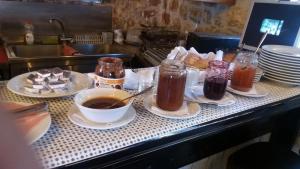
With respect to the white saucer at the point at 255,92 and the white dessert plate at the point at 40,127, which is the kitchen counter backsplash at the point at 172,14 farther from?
the white dessert plate at the point at 40,127

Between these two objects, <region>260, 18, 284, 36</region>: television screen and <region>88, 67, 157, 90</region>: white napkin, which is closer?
<region>88, 67, 157, 90</region>: white napkin

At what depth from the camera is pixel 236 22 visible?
2361 mm

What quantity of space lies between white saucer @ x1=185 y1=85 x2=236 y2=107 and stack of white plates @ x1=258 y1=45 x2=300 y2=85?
1.19 feet

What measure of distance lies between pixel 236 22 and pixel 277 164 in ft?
4.88

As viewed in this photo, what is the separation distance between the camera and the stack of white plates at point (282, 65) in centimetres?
121

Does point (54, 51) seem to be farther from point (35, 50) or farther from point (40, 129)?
point (40, 129)

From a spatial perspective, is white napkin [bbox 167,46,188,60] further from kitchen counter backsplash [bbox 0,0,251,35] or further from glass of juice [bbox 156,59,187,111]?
kitchen counter backsplash [bbox 0,0,251,35]

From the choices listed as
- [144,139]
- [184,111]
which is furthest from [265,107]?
[144,139]

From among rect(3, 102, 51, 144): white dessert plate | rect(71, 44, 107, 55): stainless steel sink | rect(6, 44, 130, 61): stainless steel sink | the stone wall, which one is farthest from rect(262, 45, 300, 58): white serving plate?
rect(71, 44, 107, 55): stainless steel sink

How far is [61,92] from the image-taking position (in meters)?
0.89

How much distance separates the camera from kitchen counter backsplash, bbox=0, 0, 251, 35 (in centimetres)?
254

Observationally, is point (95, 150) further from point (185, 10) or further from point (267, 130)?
point (185, 10)

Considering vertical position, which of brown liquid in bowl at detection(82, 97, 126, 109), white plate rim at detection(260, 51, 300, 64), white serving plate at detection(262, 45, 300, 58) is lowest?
brown liquid in bowl at detection(82, 97, 126, 109)

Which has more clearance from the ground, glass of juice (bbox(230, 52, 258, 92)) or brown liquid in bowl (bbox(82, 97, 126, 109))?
glass of juice (bbox(230, 52, 258, 92))
